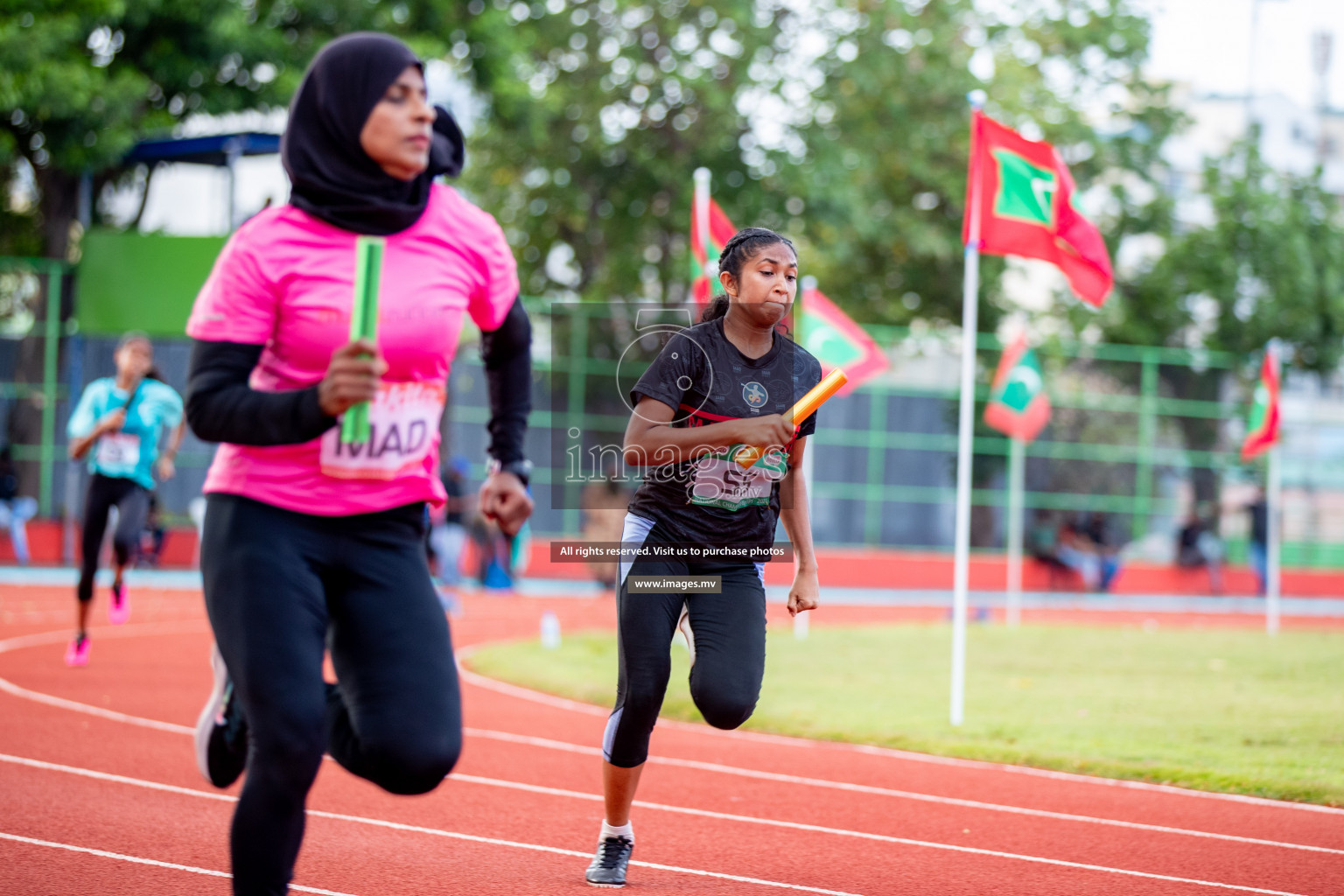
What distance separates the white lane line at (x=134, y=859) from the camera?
492 centimetres

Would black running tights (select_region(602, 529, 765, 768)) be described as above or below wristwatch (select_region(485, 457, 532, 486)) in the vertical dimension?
below

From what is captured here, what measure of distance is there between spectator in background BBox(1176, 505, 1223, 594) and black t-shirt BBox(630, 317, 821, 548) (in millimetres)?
25213

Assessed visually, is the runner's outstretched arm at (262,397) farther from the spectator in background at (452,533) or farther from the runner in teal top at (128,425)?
the spectator in background at (452,533)

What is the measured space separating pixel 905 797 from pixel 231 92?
19.6m

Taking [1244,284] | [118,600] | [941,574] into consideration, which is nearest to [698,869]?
[118,600]

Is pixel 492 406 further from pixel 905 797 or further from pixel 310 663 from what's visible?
pixel 905 797

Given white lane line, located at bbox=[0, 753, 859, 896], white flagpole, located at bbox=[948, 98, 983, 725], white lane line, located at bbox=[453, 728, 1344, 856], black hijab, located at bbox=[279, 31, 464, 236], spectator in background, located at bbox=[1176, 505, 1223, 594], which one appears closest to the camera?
black hijab, located at bbox=[279, 31, 464, 236]

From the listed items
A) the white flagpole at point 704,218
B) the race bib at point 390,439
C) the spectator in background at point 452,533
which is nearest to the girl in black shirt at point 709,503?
the race bib at point 390,439

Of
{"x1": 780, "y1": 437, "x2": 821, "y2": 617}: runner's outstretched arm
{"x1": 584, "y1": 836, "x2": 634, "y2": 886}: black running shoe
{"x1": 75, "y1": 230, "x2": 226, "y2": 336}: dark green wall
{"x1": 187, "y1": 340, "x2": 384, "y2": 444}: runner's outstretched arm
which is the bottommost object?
{"x1": 584, "y1": 836, "x2": 634, "y2": 886}: black running shoe

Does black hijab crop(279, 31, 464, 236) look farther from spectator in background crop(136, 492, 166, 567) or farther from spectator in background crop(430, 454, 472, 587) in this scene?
spectator in background crop(136, 492, 166, 567)

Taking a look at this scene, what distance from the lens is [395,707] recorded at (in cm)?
347

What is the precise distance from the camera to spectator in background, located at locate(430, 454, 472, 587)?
2078 centimetres

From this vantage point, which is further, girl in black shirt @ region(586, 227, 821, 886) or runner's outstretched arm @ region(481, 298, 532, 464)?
girl in black shirt @ region(586, 227, 821, 886)

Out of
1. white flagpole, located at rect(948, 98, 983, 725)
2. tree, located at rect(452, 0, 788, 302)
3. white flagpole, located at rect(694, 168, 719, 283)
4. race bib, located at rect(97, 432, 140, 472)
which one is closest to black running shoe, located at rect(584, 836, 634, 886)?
white flagpole, located at rect(948, 98, 983, 725)
